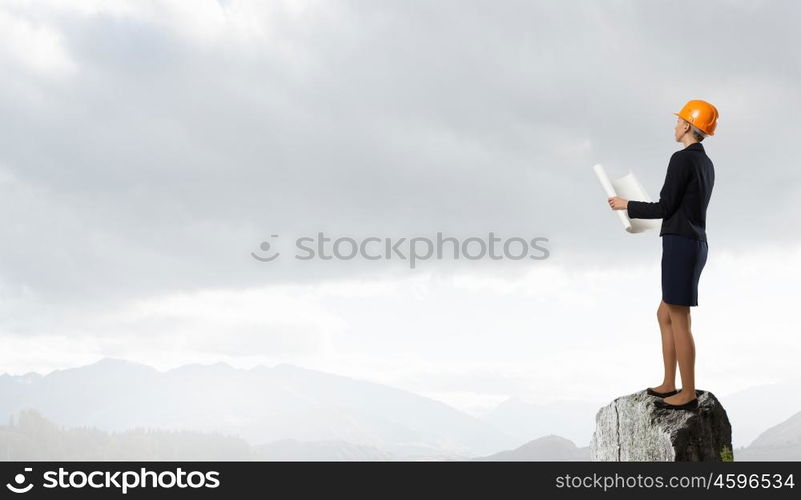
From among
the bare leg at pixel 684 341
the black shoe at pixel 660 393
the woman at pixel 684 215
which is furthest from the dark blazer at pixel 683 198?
the black shoe at pixel 660 393

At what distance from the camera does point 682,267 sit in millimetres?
9484

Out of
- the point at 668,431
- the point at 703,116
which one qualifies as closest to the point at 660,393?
the point at 668,431

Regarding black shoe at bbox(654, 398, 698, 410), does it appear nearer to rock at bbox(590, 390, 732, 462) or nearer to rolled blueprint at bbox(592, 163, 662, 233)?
rock at bbox(590, 390, 732, 462)

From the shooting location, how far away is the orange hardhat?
377 inches

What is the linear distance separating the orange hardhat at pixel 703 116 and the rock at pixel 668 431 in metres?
3.58

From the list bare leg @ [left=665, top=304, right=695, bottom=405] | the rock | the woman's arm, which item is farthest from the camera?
the rock

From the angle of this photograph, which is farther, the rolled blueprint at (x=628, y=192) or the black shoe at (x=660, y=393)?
the black shoe at (x=660, y=393)

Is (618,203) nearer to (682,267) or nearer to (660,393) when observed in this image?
(682,267)

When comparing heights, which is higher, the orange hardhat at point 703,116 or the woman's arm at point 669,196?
the orange hardhat at point 703,116

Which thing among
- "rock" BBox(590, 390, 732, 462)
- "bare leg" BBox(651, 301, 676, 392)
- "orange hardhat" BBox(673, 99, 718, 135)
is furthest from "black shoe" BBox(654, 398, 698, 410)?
"orange hardhat" BBox(673, 99, 718, 135)

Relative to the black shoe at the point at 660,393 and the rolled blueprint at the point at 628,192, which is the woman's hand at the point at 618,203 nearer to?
the rolled blueprint at the point at 628,192

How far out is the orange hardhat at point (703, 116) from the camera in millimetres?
9578
